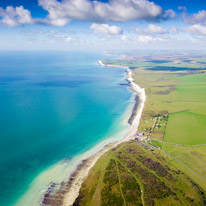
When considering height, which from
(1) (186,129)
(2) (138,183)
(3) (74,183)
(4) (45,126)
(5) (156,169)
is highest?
(4) (45,126)

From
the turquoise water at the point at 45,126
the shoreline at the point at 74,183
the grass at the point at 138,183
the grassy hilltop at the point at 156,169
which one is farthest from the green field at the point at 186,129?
the turquoise water at the point at 45,126

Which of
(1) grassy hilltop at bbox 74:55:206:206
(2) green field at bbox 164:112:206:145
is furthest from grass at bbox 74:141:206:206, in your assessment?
(2) green field at bbox 164:112:206:145

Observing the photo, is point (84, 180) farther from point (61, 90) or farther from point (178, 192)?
point (61, 90)

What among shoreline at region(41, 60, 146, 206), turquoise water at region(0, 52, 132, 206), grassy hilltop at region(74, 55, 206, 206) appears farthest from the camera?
turquoise water at region(0, 52, 132, 206)

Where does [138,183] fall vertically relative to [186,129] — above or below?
below

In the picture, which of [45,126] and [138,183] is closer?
[138,183]

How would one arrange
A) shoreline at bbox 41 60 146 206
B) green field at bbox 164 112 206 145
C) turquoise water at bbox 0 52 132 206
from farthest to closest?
1. green field at bbox 164 112 206 145
2. turquoise water at bbox 0 52 132 206
3. shoreline at bbox 41 60 146 206

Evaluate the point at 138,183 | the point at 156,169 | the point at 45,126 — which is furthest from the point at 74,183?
the point at 45,126

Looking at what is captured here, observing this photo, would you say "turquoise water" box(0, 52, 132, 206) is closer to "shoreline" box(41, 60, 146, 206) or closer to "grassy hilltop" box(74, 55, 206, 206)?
"shoreline" box(41, 60, 146, 206)

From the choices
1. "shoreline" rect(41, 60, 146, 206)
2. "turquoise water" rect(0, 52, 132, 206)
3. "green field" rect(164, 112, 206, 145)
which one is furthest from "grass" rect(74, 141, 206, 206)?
"green field" rect(164, 112, 206, 145)

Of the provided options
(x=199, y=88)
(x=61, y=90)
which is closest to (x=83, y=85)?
(x=61, y=90)

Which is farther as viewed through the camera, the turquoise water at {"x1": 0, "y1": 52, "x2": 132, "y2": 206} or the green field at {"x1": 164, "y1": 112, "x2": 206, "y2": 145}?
the green field at {"x1": 164, "y1": 112, "x2": 206, "y2": 145}

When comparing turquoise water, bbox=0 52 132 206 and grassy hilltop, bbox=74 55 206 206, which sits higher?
turquoise water, bbox=0 52 132 206

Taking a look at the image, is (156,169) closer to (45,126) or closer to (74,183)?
(74,183)
